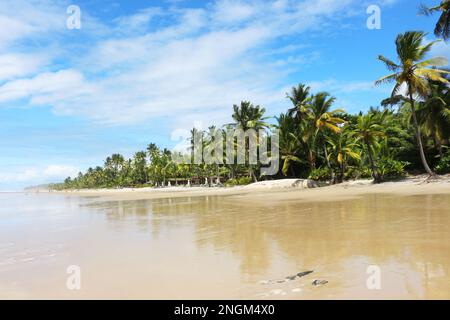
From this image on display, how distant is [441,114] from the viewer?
91.0 feet

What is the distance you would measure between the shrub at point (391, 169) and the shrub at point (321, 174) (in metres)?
6.95

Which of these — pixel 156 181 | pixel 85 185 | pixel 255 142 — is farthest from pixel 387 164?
pixel 85 185

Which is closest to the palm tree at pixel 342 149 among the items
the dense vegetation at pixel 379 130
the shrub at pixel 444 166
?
the dense vegetation at pixel 379 130

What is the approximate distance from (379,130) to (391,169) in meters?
3.52

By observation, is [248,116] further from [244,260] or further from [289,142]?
[244,260]

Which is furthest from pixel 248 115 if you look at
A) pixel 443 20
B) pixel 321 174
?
pixel 443 20

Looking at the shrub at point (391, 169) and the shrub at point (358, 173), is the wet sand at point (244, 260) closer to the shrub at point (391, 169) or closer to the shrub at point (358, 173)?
the shrub at point (391, 169)

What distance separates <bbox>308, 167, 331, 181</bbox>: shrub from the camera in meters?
37.6

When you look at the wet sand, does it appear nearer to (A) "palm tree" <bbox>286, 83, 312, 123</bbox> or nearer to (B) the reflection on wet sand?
(B) the reflection on wet sand

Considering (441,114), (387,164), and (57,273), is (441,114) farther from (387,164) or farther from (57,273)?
(57,273)

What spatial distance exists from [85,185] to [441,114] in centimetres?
13633

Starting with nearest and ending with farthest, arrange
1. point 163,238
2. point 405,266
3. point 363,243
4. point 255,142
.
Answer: point 405,266
point 363,243
point 163,238
point 255,142

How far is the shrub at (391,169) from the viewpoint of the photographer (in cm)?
2988

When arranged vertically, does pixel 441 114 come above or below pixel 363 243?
above
